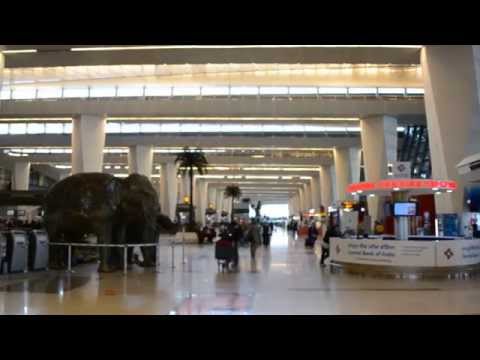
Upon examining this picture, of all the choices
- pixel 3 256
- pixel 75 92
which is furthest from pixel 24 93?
pixel 3 256

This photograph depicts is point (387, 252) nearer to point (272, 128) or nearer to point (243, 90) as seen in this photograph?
point (243, 90)

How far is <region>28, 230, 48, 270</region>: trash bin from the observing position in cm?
1750

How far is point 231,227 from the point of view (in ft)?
68.6

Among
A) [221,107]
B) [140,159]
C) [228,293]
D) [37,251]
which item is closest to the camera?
[228,293]

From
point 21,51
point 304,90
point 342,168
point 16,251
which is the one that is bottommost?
point 16,251

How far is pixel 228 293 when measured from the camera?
1233cm

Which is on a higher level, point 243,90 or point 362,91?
point 243,90

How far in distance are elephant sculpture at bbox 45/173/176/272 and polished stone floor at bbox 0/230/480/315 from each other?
113 cm

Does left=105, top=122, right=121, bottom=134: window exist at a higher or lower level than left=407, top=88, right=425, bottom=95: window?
lower

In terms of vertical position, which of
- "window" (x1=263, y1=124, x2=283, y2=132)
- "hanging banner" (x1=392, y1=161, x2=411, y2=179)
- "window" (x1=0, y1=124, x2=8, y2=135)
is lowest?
"hanging banner" (x1=392, y1=161, x2=411, y2=179)

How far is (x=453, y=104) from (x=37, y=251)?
16.5m

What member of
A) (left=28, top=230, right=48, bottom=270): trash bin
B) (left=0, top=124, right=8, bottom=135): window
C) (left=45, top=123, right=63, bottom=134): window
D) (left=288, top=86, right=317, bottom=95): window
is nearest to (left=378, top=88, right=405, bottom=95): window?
(left=288, top=86, right=317, bottom=95): window

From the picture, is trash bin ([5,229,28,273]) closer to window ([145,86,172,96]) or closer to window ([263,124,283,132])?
window ([145,86,172,96])
